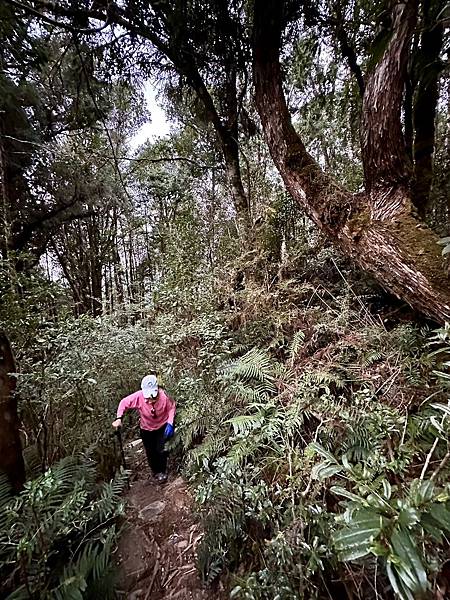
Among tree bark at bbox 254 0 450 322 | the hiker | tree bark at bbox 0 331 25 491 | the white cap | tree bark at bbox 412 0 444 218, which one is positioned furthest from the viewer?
the hiker

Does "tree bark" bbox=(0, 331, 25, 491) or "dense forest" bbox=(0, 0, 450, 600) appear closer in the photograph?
"dense forest" bbox=(0, 0, 450, 600)

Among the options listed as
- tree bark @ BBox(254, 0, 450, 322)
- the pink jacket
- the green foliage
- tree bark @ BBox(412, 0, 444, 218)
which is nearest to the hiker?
the pink jacket

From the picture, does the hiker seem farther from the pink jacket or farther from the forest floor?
the forest floor

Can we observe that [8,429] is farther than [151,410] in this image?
No

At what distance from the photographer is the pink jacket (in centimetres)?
269

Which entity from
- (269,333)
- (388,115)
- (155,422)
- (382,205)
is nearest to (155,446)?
(155,422)

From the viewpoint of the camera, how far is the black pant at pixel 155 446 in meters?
2.70

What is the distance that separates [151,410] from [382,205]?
248 cm

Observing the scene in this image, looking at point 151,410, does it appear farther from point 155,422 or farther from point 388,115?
point 388,115

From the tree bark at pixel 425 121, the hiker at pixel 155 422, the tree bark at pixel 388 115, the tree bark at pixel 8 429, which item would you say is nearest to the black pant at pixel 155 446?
the hiker at pixel 155 422

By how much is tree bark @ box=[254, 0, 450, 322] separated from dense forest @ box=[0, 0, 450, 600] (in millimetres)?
12

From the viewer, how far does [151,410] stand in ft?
8.82

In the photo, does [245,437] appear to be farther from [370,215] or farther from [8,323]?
[8,323]

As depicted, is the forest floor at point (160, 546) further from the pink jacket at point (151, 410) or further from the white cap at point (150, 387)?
the white cap at point (150, 387)
